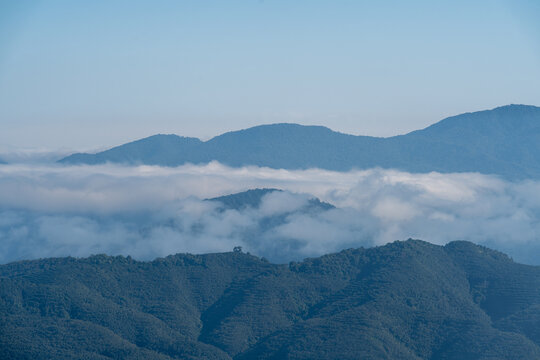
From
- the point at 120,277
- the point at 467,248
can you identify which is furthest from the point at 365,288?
the point at 120,277

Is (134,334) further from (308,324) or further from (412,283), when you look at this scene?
(412,283)

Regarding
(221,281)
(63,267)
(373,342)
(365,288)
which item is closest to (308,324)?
(373,342)

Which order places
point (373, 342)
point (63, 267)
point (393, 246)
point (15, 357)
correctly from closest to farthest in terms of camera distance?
point (15, 357) < point (373, 342) < point (63, 267) < point (393, 246)

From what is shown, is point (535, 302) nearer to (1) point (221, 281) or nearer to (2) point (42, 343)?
(1) point (221, 281)

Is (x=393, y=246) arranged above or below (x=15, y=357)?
above

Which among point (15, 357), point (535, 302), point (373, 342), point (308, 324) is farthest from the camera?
point (535, 302)

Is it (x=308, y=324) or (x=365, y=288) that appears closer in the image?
(x=308, y=324)
